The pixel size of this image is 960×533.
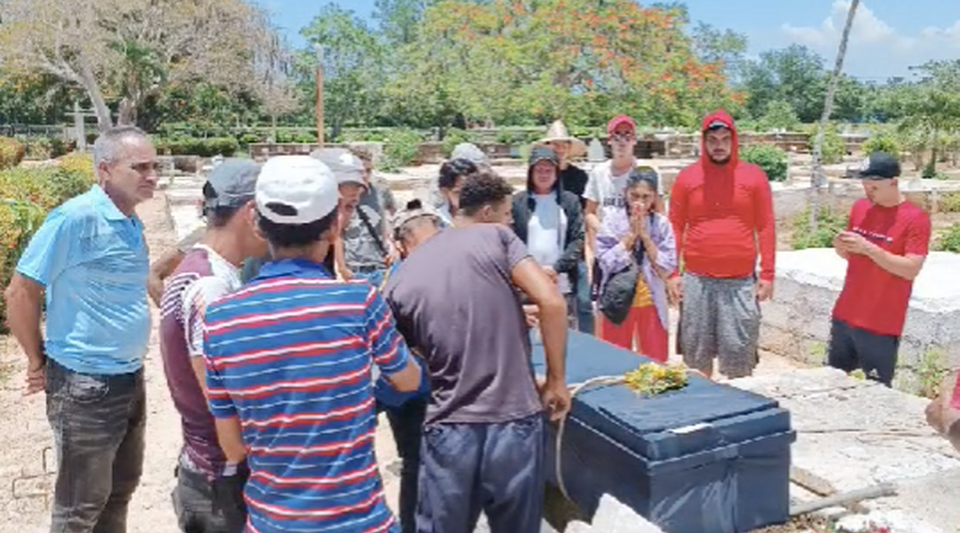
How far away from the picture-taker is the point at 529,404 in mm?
2568

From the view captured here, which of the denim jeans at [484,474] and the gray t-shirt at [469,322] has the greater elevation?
the gray t-shirt at [469,322]

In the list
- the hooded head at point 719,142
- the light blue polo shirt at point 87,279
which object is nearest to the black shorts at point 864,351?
the hooded head at point 719,142

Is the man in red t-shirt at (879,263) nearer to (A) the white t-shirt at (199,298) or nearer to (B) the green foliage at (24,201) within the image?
(A) the white t-shirt at (199,298)

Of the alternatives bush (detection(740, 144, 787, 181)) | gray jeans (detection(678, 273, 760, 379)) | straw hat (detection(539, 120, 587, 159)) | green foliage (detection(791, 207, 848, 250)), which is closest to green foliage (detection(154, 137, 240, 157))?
bush (detection(740, 144, 787, 181))

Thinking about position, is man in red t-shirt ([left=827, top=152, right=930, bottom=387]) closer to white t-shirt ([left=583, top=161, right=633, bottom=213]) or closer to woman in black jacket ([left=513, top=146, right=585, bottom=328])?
white t-shirt ([left=583, top=161, right=633, bottom=213])

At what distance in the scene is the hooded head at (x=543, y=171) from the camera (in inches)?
183

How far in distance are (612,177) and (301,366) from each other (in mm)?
3283

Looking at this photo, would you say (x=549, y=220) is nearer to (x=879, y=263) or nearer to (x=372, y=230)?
(x=372, y=230)

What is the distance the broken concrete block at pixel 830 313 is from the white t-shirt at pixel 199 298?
179 inches

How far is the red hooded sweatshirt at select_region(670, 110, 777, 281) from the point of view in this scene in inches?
177

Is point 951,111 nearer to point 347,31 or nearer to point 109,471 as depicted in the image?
point 109,471

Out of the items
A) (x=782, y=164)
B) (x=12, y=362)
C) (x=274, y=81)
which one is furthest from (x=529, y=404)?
(x=274, y=81)

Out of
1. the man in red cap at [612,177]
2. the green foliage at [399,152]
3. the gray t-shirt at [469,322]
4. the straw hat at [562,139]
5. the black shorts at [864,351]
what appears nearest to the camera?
the gray t-shirt at [469,322]

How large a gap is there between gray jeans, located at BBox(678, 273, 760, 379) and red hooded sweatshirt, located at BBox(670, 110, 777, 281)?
0.22 feet
